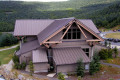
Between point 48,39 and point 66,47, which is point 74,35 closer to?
point 66,47

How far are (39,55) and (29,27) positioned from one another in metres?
8.34

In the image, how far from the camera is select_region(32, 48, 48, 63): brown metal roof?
14756 millimetres

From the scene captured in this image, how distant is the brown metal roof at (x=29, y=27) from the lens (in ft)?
69.0

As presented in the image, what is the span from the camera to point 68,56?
1538 cm

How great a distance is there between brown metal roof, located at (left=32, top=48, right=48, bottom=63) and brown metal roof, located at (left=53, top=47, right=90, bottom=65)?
1.17 metres

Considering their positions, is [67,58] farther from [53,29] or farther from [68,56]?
[53,29]

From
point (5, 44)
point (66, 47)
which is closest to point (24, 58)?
point (66, 47)

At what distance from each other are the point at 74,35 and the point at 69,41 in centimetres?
100

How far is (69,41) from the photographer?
16.9 m

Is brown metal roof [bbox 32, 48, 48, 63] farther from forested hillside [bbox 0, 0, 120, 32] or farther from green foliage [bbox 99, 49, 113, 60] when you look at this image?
forested hillside [bbox 0, 0, 120, 32]

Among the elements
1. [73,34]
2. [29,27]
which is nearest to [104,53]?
[73,34]

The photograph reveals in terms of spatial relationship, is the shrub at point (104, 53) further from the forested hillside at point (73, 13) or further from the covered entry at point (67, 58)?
the forested hillside at point (73, 13)

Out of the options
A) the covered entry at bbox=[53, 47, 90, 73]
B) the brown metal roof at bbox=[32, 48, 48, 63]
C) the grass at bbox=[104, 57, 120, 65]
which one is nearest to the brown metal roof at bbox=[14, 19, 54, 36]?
the brown metal roof at bbox=[32, 48, 48, 63]

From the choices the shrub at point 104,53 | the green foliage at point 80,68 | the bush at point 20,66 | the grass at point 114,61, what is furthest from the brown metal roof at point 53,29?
the grass at point 114,61
